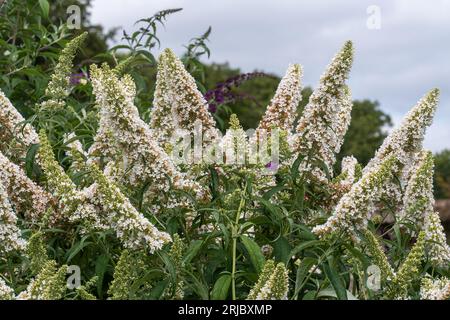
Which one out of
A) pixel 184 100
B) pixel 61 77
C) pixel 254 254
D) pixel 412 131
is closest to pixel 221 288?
pixel 254 254

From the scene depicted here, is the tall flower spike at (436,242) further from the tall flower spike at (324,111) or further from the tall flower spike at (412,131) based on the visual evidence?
the tall flower spike at (324,111)

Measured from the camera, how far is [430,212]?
4.72 meters

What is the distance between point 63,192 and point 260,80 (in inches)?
2099

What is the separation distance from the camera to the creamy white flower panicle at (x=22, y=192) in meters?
4.45

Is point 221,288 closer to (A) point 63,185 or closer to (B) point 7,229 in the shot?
(A) point 63,185

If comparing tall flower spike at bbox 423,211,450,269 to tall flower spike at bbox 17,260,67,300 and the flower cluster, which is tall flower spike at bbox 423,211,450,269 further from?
tall flower spike at bbox 17,260,67,300

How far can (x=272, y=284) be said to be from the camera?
3.33 meters

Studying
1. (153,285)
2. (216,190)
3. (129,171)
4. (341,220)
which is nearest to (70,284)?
(153,285)

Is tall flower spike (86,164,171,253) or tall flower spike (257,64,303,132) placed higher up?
tall flower spike (257,64,303,132)

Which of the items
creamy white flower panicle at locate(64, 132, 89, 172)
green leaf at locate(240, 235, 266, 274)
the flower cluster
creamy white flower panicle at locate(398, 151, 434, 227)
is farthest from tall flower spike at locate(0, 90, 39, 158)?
the flower cluster

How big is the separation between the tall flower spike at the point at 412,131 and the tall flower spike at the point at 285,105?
618 mm

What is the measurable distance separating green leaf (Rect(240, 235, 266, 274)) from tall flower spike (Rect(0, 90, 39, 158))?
5.64 ft

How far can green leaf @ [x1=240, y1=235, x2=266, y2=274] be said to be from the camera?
12.6ft

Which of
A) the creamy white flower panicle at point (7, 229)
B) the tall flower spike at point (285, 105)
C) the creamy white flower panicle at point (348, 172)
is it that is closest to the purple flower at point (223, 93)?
the creamy white flower panicle at point (348, 172)
